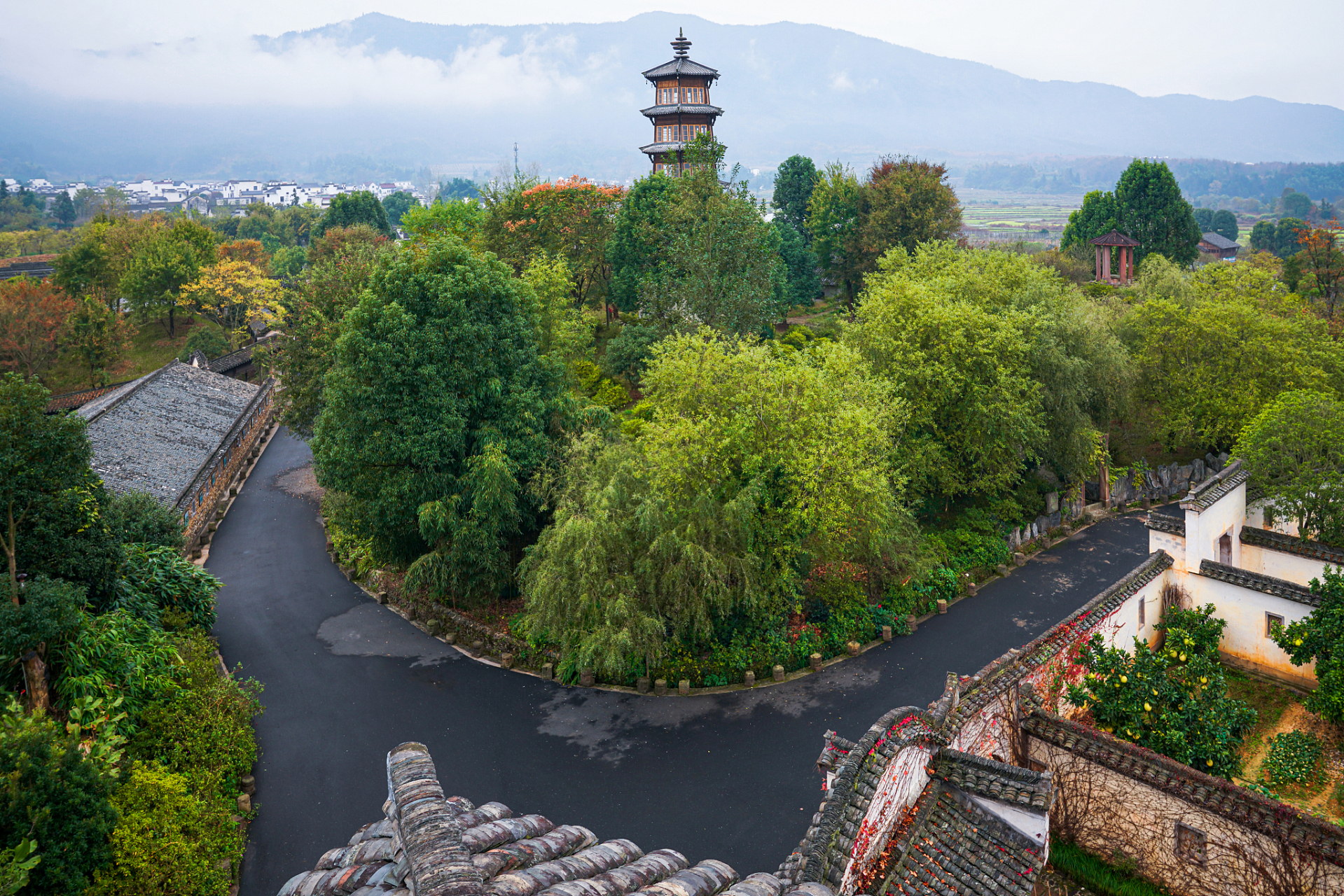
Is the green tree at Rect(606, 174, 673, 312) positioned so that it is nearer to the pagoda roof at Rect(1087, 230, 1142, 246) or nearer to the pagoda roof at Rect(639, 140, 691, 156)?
the pagoda roof at Rect(639, 140, 691, 156)

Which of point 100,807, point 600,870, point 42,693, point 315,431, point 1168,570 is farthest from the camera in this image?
point 315,431

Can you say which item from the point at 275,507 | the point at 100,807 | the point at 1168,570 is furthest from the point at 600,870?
the point at 275,507

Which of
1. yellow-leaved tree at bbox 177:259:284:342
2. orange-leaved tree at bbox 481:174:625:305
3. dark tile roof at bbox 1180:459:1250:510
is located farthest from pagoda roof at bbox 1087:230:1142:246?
yellow-leaved tree at bbox 177:259:284:342

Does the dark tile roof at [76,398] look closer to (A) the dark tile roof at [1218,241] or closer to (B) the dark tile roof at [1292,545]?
(B) the dark tile roof at [1292,545]

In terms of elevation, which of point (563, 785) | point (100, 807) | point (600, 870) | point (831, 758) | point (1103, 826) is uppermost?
point (600, 870)

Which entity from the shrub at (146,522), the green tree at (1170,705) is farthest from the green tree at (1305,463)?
the shrub at (146,522)

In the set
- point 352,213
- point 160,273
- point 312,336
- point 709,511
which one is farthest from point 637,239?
point 352,213

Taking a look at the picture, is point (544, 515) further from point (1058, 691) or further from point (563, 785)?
point (1058, 691)
